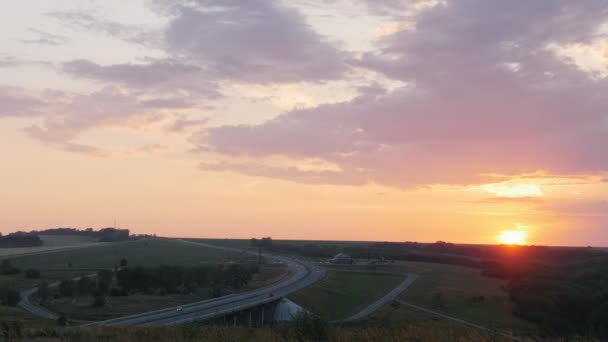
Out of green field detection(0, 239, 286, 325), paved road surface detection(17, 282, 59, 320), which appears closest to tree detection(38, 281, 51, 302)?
paved road surface detection(17, 282, 59, 320)

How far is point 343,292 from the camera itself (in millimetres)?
101875

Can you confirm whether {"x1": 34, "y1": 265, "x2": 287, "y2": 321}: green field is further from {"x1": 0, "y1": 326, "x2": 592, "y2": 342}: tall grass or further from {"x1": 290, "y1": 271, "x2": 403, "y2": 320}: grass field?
{"x1": 0, "y1": 326, "x2": 592, "y2": 342}: tall grass

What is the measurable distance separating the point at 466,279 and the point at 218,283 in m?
48.5

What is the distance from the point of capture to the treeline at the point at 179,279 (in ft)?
330

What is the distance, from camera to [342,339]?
2116cm

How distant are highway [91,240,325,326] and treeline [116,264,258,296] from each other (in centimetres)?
647

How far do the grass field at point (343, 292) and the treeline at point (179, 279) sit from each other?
12990 millimetres

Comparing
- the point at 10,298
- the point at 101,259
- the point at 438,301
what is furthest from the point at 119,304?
the point at 101,259

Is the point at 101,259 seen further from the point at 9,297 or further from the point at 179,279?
the point at 9,297

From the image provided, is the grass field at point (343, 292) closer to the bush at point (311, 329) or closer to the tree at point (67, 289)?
the tree at point (67, 289)

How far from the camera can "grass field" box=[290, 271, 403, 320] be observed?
3358 inches

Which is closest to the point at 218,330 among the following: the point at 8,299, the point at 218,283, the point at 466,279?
the point at 8,299

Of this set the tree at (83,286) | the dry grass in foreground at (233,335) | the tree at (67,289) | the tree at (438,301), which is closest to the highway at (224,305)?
the dry grass in foreground at (233,335)

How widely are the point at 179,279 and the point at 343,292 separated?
2539cm
